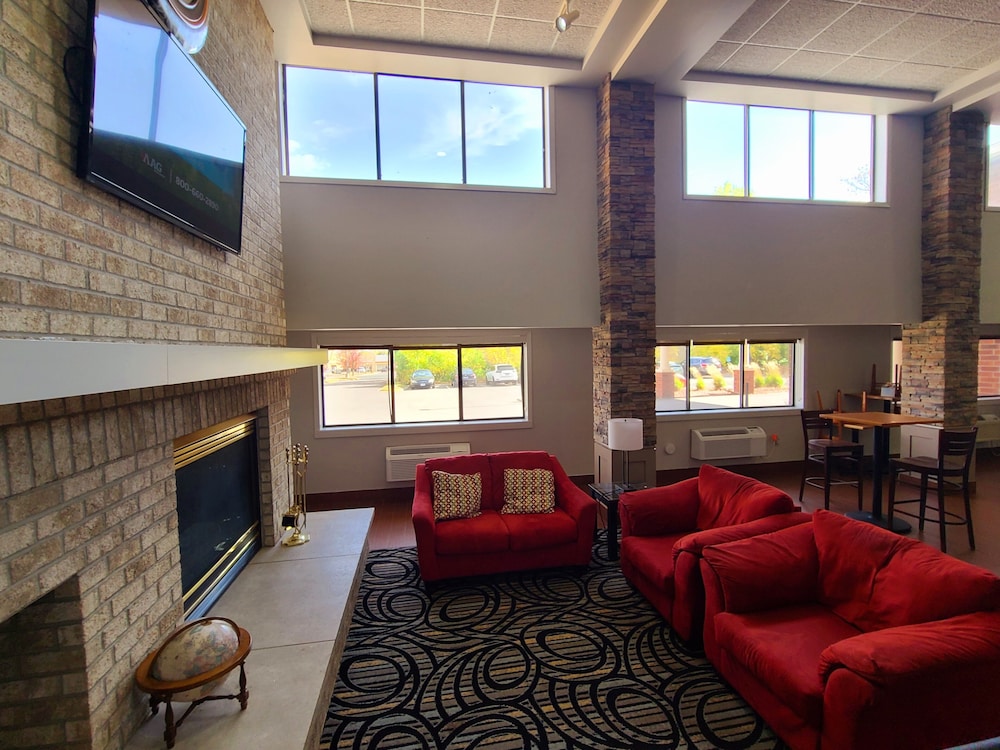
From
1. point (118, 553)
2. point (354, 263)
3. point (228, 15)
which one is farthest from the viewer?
point (354, 263)

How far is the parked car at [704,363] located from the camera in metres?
6.42

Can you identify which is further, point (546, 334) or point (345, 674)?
point (546, 334)

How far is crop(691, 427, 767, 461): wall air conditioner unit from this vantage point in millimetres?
6051

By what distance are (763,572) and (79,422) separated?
3051mm

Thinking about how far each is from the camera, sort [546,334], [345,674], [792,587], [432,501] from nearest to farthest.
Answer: [792,587] < [345,674] < [432,501] < [546,334]

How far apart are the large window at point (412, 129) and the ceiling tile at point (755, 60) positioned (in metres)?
1.92

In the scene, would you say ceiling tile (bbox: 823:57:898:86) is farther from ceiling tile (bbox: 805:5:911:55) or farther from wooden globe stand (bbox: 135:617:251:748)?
wooden globe stand (bbox: 135:617:251:748)

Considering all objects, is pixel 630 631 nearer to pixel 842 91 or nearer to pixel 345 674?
pixel 345 674

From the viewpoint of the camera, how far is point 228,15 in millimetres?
2881

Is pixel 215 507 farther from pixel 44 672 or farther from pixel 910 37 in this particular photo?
pixel 910 37

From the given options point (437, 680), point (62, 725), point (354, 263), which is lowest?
point (437, 680)

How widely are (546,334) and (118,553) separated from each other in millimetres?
4740

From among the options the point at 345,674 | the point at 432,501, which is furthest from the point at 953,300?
the point at 345,674

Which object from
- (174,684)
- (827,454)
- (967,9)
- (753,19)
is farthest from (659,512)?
(967,9)
